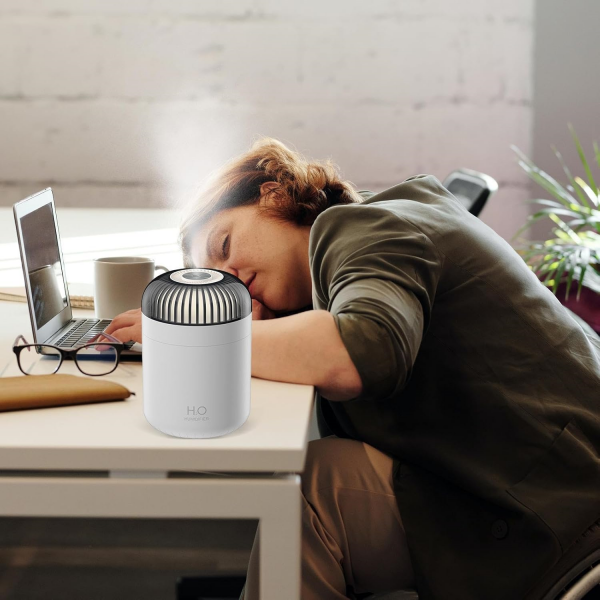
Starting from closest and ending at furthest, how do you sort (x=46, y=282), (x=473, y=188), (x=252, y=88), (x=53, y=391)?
(x=53, y=391)
(x=46, y=282)
(x=473, y=188)
(x=252, y=88)

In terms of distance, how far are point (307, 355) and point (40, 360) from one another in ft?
1.21

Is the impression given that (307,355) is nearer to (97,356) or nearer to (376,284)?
(376,284)

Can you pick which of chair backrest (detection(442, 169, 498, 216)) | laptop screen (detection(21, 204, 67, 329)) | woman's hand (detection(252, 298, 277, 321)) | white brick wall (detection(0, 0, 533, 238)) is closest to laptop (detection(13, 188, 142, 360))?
laptop screen (detection(21, 204, 67, 329))

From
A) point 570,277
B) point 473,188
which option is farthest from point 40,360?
point 570,277

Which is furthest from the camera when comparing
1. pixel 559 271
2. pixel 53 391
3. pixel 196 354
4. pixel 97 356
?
pixel 559 271

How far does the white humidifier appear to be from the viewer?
645 millimetres

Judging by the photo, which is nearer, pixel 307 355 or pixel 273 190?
pixel 307 355

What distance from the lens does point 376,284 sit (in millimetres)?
837

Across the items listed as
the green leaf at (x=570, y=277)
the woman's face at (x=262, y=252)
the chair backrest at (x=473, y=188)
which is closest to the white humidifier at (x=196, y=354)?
the woman's face at (x=262, y=252)

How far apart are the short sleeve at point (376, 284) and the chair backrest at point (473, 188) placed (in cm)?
89

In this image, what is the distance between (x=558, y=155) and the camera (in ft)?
10.4

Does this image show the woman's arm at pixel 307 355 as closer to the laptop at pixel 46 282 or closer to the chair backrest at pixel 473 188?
the laptop at pixel 46 282

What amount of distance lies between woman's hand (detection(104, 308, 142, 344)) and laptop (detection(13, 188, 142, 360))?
13 millimetres

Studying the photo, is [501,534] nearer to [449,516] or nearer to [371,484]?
[449,516]
